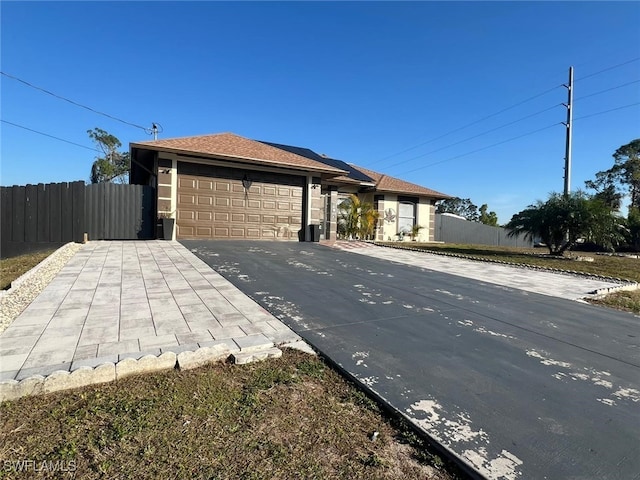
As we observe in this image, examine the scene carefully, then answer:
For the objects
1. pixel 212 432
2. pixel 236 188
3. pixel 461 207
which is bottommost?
pixel 212 432

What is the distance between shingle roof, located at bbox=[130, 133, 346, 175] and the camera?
35.0 ft

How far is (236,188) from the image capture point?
465 inches

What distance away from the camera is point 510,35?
11586 mm

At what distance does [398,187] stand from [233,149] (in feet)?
31.8

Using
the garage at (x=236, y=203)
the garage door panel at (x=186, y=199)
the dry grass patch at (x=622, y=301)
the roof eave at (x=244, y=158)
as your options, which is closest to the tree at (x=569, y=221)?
the dry grass patch at (x=622, y=301)

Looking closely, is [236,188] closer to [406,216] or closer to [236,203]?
[236,203]

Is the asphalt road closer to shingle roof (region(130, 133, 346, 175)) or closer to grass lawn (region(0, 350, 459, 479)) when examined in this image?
grass lawn (region(0, 350, 459, 479))

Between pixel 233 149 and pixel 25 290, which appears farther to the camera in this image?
pixel 233 149

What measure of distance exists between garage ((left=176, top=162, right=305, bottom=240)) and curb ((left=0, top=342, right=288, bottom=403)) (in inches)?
364

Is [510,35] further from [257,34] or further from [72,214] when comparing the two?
[72,214]

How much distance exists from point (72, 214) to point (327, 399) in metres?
10.7

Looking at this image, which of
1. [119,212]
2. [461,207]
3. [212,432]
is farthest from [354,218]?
[461,207]

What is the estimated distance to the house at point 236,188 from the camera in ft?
35.5

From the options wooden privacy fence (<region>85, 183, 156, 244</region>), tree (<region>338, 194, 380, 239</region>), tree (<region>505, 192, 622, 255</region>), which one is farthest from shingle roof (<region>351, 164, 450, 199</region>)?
wooden privacy fence (<region>85, 183, 156, 244</region>)
